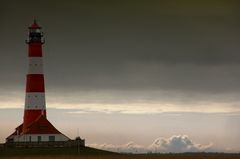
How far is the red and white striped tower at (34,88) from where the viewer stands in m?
110

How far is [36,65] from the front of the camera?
11062 centimetres

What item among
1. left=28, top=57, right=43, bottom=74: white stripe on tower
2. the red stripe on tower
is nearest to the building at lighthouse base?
the red stripe on tower

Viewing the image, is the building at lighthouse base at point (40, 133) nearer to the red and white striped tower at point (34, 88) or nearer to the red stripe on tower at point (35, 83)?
the red and white striped tower at point (34, 88)

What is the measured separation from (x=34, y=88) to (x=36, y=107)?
2.33 metres

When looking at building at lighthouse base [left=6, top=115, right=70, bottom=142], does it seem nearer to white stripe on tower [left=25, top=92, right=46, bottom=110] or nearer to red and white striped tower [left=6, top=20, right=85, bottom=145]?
red and white striped tower [left=6, top=20, right=85, bottom=145]

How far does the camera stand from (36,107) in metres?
111

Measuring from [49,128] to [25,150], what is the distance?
6736 mm

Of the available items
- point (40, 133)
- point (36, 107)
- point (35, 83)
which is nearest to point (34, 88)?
point (35, 83)

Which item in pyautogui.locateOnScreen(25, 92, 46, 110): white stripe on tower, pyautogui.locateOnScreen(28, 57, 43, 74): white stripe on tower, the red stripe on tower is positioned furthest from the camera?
pyautogui.locateOnScreen(28, 57, 43, 74): white stripe on tower

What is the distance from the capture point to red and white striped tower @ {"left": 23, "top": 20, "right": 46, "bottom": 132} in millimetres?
110125

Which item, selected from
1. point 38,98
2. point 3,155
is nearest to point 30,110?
point 38,98

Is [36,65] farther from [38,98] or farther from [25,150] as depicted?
[25,150]

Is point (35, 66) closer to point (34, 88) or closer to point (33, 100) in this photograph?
point (34, 88)

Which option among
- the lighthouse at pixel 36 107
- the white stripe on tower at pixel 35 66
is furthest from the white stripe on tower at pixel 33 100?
the white stripe on tower at pixel 35 66
